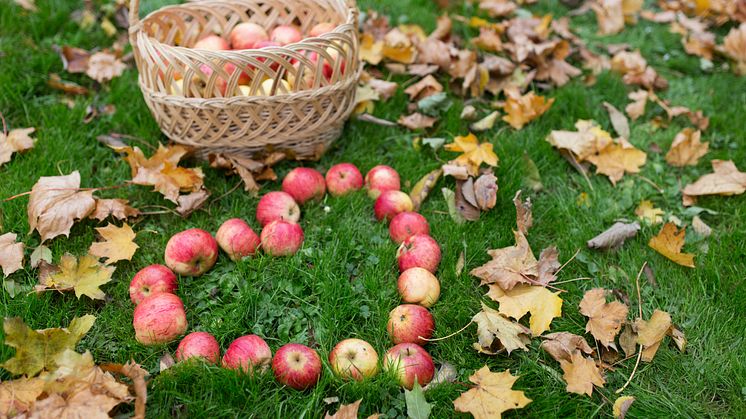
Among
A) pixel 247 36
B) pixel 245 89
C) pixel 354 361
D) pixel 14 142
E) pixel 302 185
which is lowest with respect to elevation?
pixel 354 361

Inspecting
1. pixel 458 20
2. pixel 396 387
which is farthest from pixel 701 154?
pixel 396 387

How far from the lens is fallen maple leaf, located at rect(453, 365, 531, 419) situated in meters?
1.83

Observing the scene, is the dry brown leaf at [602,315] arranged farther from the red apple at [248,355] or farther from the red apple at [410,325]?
the red apple at [248,355]

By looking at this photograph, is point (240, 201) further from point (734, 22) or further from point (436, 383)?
point (734, 22)

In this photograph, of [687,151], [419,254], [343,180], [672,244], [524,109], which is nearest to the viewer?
[419,254]

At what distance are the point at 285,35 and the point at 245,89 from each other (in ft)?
1.43

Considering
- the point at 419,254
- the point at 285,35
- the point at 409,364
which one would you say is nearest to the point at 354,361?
the point at 409,364

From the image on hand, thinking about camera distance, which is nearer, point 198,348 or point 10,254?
point 198,348

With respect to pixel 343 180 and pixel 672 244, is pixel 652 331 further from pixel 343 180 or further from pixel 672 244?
pixel 343 180

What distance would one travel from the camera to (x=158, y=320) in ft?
6.60

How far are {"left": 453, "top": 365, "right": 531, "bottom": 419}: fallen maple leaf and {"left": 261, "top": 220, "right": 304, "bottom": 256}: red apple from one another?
90cm

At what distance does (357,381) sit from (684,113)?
2.64 metres

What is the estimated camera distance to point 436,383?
77.0 inches

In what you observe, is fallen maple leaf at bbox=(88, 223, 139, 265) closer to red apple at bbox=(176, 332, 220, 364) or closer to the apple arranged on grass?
red apple at bbox=(176, 332, 220, 364)
